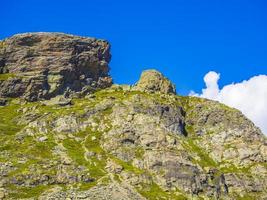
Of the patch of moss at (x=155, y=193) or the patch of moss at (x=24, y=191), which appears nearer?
the patch of moss at (x=24, y=191)

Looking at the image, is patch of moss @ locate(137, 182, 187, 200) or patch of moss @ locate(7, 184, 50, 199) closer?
patch of moss @ locate(7, 184, 50, 199)

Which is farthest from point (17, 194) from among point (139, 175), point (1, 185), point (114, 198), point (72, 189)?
point (139, 175)

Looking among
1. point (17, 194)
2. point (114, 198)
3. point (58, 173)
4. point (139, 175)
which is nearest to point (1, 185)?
point (17, 194)

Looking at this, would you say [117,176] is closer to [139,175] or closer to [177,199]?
[139,175]

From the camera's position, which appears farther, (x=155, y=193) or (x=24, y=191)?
(x=155, y=193)

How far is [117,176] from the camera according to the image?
643 feet

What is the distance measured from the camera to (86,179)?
191000mm

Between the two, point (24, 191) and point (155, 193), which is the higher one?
point (24, 191)

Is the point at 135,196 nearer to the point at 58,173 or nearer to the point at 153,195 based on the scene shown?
the point at 153,195

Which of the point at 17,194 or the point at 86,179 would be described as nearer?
the point at 17,194

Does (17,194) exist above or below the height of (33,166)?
below

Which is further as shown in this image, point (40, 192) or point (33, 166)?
point (33, 166)

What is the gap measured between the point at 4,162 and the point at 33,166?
10231 millimetres

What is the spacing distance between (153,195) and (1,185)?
50932mm
